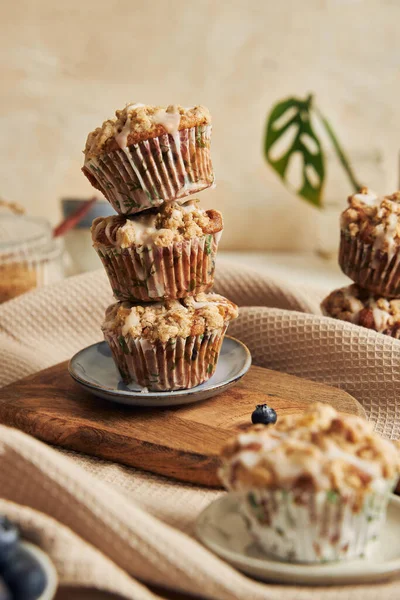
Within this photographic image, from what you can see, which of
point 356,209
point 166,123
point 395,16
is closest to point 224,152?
point 395,16

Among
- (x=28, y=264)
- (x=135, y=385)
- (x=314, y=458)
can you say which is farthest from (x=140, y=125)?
(x=28, y=264)

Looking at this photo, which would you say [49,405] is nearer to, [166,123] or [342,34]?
[166,123]

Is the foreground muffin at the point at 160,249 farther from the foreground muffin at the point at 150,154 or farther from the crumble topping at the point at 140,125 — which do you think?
the crumble topping at the point at 140,125

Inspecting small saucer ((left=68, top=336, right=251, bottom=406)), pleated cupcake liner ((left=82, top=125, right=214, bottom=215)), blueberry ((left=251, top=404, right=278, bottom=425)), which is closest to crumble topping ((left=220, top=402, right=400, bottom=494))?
blueberry ((left=251, top=404, right=278, bottom=425))

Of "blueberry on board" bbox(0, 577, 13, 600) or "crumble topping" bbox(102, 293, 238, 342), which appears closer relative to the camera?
"blueberry on board" bbox(0, 577, 13, 600)

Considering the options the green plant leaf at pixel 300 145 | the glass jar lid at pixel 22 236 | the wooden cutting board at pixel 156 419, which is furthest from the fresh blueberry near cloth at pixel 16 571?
the green plant leaf at pixel 300 145

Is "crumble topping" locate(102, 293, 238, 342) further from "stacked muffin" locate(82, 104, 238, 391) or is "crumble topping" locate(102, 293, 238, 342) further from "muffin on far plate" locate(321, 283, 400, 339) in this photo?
"muffin on far plate" locate(321, 283, 400, 339)
